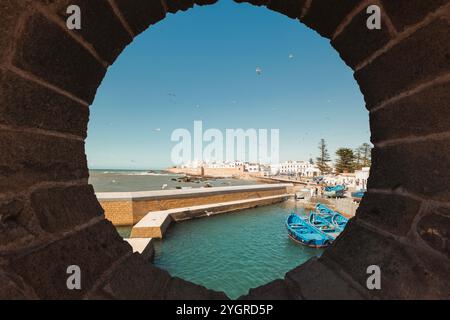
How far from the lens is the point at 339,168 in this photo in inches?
1996

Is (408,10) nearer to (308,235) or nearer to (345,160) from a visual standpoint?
(308,235)

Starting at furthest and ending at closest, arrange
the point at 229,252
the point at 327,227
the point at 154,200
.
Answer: the point at 154,200
the point at 327,227
the point at 229,252

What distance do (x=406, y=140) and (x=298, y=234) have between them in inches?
576

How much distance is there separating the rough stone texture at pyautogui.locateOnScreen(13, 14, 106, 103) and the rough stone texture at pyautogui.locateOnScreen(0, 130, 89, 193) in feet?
1.01

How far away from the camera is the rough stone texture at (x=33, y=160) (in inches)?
37.0

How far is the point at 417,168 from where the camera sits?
112 centimetres

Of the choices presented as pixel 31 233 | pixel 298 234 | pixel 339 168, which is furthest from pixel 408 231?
pixel 339 168

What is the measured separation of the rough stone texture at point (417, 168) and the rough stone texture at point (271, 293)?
90 cm

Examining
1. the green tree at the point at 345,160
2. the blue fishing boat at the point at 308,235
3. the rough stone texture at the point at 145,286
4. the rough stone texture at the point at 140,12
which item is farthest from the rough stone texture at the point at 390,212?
the green tree at the point at 345,160

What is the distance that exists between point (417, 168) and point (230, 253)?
13176 millimetres

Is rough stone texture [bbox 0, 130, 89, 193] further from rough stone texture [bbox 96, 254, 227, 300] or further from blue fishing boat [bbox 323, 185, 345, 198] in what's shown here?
blue fishing boat [bbox 323, 185, 345, 198]

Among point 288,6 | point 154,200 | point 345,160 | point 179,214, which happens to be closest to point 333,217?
point 179,214

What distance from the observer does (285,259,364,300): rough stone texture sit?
1172mm

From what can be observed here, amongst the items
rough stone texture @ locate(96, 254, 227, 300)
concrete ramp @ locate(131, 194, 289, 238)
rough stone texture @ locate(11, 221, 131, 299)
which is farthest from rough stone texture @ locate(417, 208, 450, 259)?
concrete ramp @ locate(131, 194, 289, 238)
